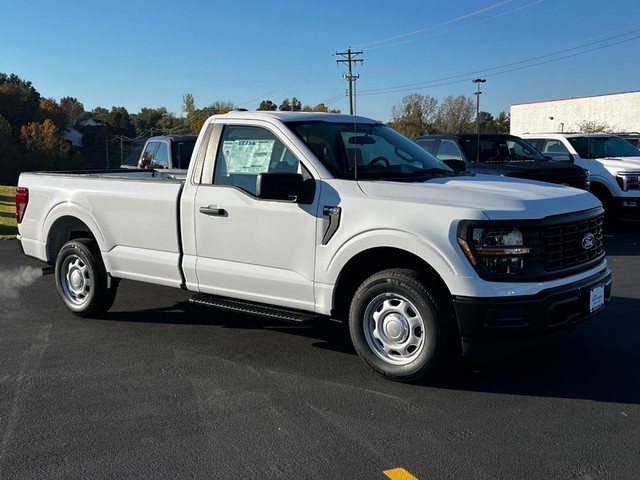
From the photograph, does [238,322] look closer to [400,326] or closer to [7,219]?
[400,326]

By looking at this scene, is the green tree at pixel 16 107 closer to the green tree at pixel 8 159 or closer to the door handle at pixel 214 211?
the green tree at pixel 8 159

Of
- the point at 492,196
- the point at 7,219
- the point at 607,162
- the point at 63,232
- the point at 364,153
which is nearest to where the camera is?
the point at 492,196

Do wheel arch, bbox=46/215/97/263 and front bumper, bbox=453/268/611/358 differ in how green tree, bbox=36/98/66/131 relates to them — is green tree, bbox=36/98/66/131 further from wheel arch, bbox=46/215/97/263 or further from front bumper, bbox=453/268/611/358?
front bumper, bbox=453/268/611/358

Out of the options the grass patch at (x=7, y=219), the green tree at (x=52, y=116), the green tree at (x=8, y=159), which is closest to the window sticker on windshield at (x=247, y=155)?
the grass patch at (x=7, y=219)

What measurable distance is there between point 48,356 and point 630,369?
461 centimetres

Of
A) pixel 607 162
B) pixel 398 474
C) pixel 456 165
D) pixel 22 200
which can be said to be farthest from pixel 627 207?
pixel 398 474

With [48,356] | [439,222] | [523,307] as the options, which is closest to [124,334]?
[48,356]

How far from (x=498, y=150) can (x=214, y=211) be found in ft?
25.9

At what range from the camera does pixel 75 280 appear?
6684 mm

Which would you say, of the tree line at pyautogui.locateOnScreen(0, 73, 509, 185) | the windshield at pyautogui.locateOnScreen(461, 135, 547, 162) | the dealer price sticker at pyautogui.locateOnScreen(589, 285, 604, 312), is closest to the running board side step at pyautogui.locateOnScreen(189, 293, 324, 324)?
the dealer price sticker at pyautogui.locateOnScreen(589, 285, 604, 312)

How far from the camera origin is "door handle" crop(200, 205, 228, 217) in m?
5.37

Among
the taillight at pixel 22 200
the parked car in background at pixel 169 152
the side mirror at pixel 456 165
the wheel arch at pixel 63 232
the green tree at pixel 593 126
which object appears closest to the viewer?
the side mirror at pixel 456 165

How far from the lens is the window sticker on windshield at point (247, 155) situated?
17.9ft

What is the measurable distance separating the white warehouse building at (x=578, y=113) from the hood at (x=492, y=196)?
46560 mm
